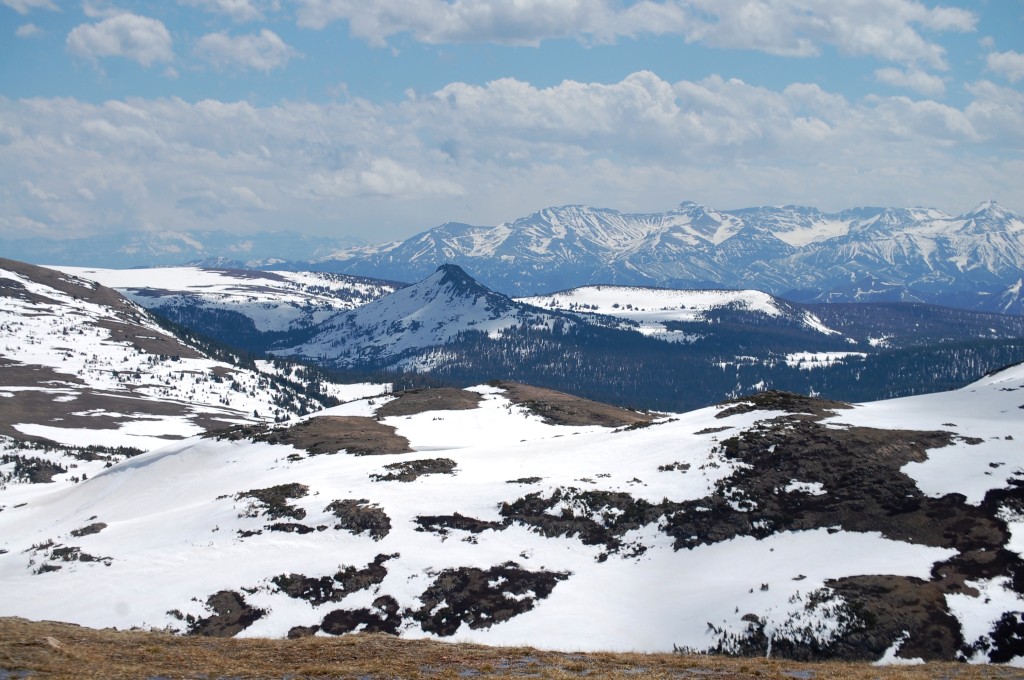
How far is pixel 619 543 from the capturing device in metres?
62.5

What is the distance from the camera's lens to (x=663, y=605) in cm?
5156

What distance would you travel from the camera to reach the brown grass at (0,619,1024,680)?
29.3 m

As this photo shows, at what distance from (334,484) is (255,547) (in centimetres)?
1444

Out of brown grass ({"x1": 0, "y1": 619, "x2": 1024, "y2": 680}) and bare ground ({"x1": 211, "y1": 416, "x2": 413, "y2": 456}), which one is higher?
bare ground ({"x1": 211, "y1": 416, "x2": 413, "y2": 456})

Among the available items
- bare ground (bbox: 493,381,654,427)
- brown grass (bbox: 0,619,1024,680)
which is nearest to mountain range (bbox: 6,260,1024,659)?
brown grass (bbox: 0,619,1024,680)

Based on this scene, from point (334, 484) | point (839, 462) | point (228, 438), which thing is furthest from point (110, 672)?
point (228, 438)

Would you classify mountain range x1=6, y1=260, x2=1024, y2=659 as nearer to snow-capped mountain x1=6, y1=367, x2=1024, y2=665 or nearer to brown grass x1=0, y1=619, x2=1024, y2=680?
snow-capped mountain x1=6, y1=367, x2=1024, y2=665

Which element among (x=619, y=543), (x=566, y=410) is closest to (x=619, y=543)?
(x=619, y=543)

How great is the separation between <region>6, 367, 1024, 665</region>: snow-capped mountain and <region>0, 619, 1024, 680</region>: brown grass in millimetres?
11483

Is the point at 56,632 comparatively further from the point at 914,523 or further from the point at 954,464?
the point at 954,464

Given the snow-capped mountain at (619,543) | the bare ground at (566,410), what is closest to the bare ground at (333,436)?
the snow-capped mountain at (619,543)

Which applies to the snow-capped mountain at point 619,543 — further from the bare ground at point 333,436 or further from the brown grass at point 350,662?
the brown grass at point 350,662

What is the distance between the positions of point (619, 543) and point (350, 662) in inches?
1345

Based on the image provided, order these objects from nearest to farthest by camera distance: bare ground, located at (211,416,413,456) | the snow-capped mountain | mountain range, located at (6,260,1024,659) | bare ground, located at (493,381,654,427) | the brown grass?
the brown grass, mountain range, located at (6,260,1024,659), the snow-capped mountain, bare ground, located at (211,416,413,456), bare ground, located at (493,381,654,427)
